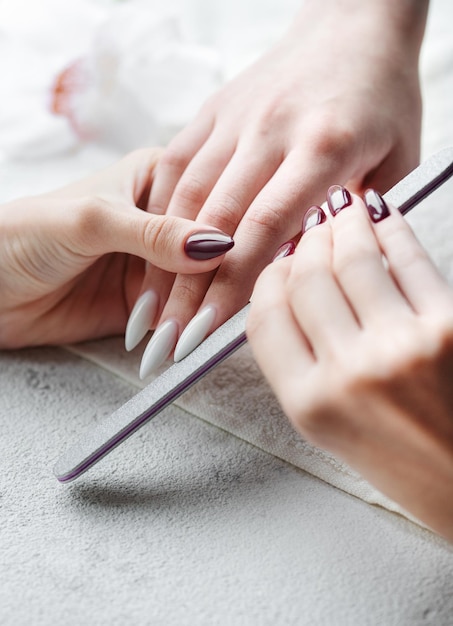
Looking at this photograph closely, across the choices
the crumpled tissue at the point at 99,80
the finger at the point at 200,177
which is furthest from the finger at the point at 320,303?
the crumpled tissue at the point at 99,80

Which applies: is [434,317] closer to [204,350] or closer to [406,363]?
[406,363]

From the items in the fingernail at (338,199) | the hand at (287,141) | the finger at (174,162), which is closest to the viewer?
the fingernail at (338,199)

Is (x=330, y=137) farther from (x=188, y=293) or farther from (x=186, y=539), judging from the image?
(x=186, y=539)

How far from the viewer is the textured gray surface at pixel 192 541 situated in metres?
0.45

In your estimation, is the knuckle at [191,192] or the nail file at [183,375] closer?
the nail file at [183,375]

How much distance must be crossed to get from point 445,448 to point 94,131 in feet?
2.21

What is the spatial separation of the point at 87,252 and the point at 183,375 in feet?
0.50

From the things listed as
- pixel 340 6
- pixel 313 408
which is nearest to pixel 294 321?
pixel 313 408

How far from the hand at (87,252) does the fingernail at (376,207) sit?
13cm

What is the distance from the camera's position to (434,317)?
1.24ft

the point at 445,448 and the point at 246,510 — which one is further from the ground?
the point at 445,448

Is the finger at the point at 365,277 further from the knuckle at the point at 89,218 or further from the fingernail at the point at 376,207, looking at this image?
the knuckle at the point at 89,218

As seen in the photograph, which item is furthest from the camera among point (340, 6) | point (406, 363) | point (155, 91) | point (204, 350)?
point (155, 91)

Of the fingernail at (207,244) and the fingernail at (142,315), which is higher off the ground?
the fingernail at (207,244)
